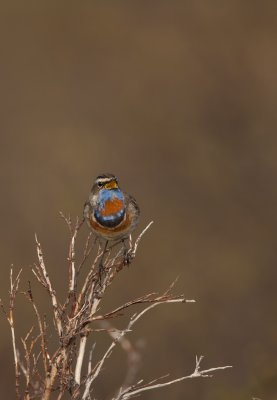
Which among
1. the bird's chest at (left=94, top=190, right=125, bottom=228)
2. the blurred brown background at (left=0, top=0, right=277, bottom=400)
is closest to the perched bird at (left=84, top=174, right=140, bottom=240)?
the bird's chest at (left=94, top=190, right=125, bottom=228)

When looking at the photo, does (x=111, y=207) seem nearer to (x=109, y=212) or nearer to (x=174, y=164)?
(x=109, y=212)

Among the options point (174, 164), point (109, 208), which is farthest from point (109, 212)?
point (174, 164)

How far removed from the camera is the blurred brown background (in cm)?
1895

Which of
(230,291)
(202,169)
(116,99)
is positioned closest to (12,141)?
(116,99)

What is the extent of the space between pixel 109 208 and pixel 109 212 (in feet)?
0.13

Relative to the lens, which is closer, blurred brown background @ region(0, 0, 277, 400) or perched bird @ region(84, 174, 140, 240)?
perched bird @ region(84, 174, 140, 240)

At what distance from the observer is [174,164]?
72.8ft

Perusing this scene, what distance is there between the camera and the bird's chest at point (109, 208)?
24.3 ft

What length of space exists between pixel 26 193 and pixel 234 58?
7991mm

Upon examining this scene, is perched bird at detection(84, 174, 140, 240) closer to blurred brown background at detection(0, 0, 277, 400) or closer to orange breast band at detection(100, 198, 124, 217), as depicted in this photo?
orange breast band at detection(100, 198, 124, 217)

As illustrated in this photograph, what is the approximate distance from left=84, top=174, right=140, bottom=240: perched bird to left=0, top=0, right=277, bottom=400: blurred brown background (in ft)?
30.4

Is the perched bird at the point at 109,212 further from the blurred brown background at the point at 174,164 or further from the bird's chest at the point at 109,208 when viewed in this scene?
the blurred brown background at the point at 174,164

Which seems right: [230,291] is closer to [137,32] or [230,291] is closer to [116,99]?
[116,99]

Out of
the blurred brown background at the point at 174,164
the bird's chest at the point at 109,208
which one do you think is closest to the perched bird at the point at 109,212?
the bird's chest at the point at 109,208
